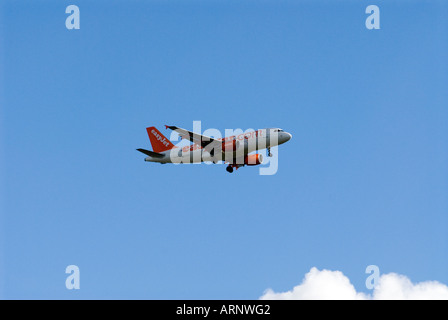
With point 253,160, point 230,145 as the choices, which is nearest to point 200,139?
point 230,145

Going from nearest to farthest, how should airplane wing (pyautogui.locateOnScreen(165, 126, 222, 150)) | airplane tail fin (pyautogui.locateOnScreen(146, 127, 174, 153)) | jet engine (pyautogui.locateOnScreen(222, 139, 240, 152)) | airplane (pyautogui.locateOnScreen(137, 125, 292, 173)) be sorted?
airplane wing (pyautogui.locateOnScreen(165, 126, 222, 150)) < airplane (pyautogui.locateOnScreen(137, 125, 292, 173)) < jet engine (pyautogui.locateOnScreen(222, 139, 240, 152)) < airplane tail fin (pyautogui.locateOnScreen(146, 127, 174, 153))

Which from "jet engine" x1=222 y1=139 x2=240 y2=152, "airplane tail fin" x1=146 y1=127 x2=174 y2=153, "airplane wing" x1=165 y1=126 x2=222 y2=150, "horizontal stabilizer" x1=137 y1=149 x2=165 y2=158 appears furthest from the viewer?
"airplane tail fin" x1=146 y1=127 x2=174 y2=153

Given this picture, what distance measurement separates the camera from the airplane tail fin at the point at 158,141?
81500mm

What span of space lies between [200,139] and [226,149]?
3.50 m

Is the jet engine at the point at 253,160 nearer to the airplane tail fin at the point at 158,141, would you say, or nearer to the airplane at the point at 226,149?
the airplane at the point at 226,149

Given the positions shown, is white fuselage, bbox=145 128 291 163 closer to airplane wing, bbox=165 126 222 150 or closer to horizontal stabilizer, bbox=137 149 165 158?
airplane wing, bbox=165 126 222 150

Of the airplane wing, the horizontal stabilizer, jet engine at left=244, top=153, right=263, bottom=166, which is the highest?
the airplane wing

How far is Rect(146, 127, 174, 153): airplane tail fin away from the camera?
81.5m

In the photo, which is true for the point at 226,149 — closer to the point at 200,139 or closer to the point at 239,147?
the point at 239,147

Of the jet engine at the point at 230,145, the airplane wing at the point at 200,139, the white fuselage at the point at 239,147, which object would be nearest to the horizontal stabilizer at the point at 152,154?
the white fuselage at the point at 239,147

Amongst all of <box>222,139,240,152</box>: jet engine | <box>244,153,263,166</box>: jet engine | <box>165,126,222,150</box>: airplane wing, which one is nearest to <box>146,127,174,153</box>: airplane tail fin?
<box>165,126,222,150</box>: airplane wing

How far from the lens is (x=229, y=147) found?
74.4m

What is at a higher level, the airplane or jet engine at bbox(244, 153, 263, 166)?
the airplane
